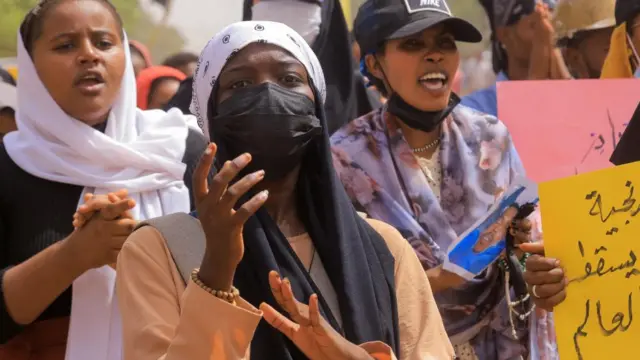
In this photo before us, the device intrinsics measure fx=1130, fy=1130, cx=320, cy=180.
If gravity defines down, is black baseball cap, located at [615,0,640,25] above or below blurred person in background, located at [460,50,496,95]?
above

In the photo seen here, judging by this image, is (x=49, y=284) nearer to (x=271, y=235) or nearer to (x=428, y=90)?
(x=271, y=235)

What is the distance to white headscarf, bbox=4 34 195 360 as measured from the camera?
3150mm

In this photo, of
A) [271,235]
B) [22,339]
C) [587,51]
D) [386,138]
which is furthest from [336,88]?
[271,235]

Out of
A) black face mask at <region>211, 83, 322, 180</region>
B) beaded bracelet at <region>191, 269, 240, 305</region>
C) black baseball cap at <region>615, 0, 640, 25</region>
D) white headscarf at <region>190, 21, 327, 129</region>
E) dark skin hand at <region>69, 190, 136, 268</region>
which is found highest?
white headscarf at <region>190, 21, 327, 129</region>

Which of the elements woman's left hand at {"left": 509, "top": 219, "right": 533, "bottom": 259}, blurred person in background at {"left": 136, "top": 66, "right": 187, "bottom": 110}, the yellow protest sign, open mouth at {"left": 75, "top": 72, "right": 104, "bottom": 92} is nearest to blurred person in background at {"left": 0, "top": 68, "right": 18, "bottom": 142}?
blurred person in background at {"left": 136, "top": 66, "right": 187, "bottom": 110}

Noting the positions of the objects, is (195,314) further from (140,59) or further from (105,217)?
(140,59)

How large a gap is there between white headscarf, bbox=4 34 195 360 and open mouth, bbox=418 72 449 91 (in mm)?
763

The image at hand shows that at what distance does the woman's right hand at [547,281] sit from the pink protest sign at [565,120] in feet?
4.49

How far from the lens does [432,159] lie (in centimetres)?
356

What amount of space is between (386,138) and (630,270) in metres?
1.30

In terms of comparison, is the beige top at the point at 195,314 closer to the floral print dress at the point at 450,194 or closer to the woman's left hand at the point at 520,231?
the woman's left hand at the point at 520,231

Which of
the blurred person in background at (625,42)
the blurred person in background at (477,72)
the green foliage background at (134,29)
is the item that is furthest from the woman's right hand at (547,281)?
the green foliage background at (134,29)

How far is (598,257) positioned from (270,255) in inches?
28.5

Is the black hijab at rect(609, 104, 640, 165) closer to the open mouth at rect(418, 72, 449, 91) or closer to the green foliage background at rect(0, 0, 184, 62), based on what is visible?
the open mouth at rect(418, 72, 449, 91)
